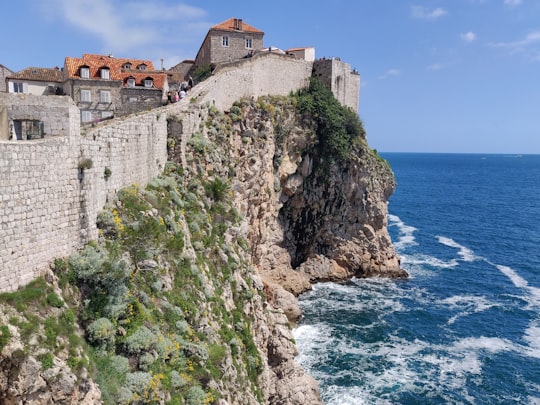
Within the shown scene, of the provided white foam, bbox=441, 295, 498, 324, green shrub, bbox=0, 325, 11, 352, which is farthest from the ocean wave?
green shrub, bbox=0, 325, 11, 352

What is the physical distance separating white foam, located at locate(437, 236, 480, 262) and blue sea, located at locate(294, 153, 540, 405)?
137 mm

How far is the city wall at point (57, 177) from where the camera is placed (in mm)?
11852

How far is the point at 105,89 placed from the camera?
28609mm

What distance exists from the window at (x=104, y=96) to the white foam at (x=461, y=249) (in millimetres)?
45335

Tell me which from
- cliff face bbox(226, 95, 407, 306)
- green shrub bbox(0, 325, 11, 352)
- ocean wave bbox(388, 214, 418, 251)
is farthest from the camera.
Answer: ocean wave bbox(388, 214, 418, 251)

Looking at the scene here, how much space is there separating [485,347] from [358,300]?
11397 mm

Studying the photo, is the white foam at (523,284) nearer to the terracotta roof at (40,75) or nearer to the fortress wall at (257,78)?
the fortress wall at (257,78)

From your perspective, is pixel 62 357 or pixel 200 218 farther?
pixel 200 218

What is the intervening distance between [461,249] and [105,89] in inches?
1955

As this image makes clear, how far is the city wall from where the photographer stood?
38.9ft

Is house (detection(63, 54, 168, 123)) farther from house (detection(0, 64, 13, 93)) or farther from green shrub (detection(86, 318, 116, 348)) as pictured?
green shrub (detection(86, 318, 116, 348))

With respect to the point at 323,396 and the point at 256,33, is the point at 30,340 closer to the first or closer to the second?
the point at 323,396

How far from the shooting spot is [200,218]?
22.8m

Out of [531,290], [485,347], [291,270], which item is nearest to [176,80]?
[291,270]
